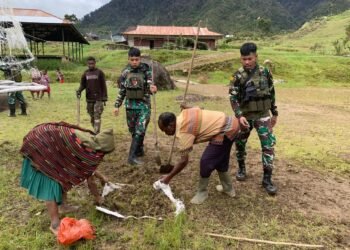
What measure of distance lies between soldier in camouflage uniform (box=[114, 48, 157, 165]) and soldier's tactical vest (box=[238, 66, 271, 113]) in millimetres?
1711

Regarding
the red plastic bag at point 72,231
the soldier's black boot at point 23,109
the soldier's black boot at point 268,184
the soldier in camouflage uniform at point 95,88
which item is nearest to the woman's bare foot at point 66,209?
the red plastic bag at point 72,231

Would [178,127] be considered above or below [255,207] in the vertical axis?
above

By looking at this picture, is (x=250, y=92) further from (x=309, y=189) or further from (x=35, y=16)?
(x=35, y=16)

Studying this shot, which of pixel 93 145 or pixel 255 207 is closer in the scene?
pixel 93 145

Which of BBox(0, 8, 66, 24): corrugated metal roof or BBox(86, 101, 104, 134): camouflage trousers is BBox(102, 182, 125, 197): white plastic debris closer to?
BBox(86, 101, 104, 134): camouflage trousers

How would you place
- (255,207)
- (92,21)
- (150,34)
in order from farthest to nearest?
(92,21)
(150,34)
(255,207)

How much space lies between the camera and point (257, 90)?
17.5ft

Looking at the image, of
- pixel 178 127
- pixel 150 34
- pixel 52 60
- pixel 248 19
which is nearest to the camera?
pixel 178 127

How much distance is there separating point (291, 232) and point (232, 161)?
8.38 ft

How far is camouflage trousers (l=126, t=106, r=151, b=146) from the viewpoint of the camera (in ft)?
21.7

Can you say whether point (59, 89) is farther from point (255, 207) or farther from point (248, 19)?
point (248, 19)

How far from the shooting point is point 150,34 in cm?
4697

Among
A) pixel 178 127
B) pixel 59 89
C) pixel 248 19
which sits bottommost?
pixel 59 89

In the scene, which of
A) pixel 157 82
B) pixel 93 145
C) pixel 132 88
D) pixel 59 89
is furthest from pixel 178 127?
pixel 59 89
